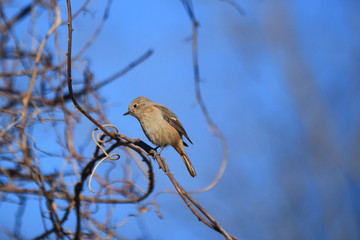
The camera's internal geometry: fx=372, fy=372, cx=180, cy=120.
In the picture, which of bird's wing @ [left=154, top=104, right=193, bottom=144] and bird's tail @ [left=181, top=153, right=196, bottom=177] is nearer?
bird's tail @ [left=181, top=153, right=196, bottom=177]

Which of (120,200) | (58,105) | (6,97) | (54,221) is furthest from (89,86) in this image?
(54,221)

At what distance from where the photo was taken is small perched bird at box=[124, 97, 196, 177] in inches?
145

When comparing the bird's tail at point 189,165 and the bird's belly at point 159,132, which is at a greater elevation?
the bird's belly at point 159,132

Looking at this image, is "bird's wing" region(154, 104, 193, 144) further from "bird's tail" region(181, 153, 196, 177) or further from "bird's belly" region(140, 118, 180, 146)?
"bird's tail" region(181, 153, 196, 177)

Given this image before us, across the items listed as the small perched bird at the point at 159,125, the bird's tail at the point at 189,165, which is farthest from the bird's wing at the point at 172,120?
the bird's tail at the point at 189,165

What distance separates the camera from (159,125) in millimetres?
3707

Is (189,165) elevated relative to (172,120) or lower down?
lower down

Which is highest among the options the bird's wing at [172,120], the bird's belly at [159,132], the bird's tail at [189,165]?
the bird's wing at [172,120]

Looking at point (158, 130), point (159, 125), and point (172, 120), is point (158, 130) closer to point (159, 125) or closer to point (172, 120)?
point (159, 125)

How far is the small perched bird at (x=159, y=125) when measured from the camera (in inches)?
145

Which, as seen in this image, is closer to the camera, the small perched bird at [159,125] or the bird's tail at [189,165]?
the bird's tail at [189,165]

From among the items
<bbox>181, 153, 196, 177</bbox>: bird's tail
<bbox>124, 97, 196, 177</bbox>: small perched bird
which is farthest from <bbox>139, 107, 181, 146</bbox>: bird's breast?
<bbox>181, 153, 196, 177</bbox>: bird's tail

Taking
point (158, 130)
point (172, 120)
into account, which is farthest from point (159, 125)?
point (172, 120)

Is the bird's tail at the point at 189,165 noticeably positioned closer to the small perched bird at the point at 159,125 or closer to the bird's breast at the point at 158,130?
the small perched bird at the point at 159,125
